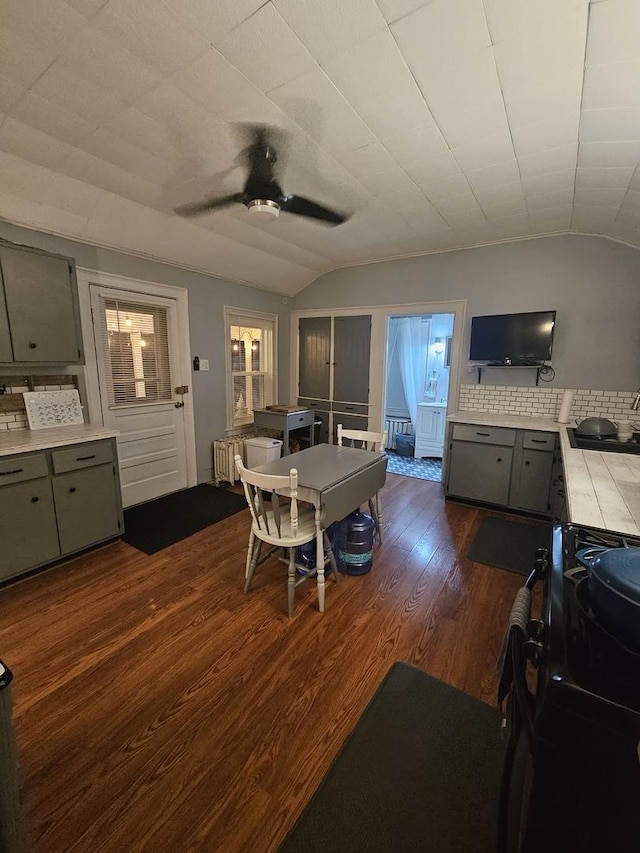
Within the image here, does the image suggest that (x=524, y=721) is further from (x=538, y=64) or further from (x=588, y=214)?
(x=588, y=214)

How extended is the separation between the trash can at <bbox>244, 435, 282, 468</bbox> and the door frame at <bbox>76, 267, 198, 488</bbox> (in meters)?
0.63

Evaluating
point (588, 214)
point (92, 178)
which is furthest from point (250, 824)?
point (588, 214)

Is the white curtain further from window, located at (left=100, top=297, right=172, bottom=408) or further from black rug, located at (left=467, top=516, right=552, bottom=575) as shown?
window, located at (left=100, top=297, right=172, bottom=408)

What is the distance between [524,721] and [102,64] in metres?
2.56

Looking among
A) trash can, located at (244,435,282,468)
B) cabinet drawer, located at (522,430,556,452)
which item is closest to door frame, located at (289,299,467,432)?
cabinet drawer, located at (522,430,556,452)

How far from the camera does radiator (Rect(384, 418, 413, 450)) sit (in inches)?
238

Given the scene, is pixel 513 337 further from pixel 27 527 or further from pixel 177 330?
pixel 27 527

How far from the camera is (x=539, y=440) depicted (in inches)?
126

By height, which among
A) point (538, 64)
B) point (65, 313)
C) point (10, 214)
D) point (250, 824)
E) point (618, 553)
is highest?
point (538, 64)

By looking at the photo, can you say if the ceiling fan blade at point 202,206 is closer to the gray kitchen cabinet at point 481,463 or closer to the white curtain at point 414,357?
the gray kitchen cabinet at point 481,463

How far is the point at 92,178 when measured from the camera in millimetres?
2359

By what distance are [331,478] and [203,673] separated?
1.17 metres

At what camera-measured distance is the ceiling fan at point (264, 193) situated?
2037 millimetres

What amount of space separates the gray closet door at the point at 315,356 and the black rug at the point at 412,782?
12.8 feet
